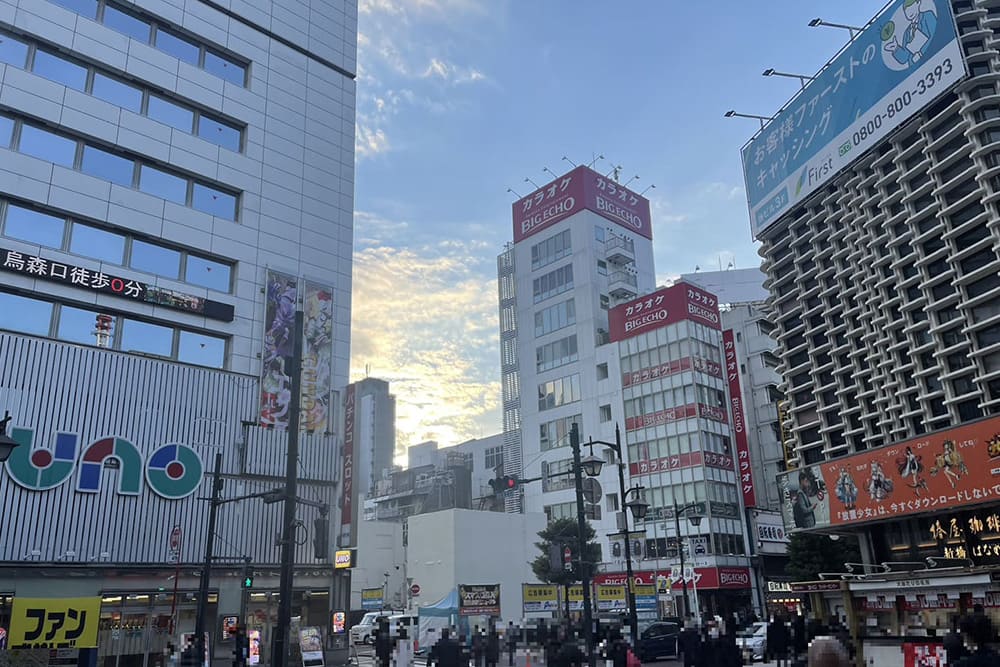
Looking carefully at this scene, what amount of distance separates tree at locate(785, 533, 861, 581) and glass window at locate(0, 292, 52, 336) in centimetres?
3808

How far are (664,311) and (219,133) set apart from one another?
117ft

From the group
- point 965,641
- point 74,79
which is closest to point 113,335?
point 74,79

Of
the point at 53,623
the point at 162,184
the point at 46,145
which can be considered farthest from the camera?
the point at 162,184

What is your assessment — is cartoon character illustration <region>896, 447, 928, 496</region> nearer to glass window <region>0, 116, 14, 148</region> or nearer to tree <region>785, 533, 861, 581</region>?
tree <region>785, 533, 861, 581</region>

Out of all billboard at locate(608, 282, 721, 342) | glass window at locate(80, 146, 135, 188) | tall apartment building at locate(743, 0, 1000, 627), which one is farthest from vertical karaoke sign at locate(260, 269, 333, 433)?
billboard at locate(608, 282, 721, 342)

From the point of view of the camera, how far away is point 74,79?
3025 centimetres

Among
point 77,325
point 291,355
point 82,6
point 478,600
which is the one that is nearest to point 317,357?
point 291,355

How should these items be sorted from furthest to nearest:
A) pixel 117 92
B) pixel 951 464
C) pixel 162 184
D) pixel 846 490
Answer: pixel 846 490 → pixel 162 184 → pixel 117 92 → pixel 951 464

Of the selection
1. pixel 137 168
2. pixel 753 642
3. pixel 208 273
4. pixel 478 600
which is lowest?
pixel 753 642

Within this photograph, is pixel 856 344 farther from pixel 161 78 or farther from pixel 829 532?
pixel 161 78

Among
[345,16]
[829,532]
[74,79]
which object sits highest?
[345,16]

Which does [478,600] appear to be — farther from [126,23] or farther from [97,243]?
[126,23]

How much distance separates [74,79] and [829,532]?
40.6 m

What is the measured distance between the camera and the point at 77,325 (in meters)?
28.2
